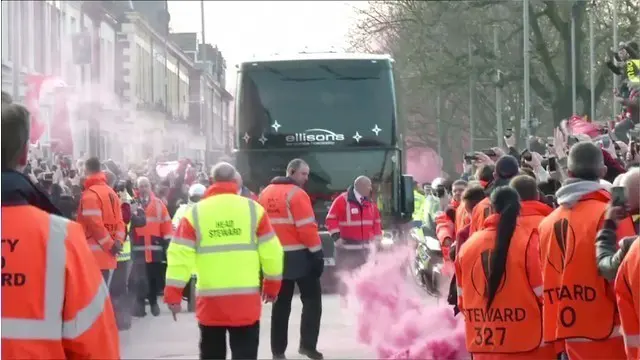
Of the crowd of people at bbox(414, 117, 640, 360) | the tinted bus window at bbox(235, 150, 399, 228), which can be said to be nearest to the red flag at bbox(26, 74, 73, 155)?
the tinted bus window at bbox(235, 150, 399, 228)

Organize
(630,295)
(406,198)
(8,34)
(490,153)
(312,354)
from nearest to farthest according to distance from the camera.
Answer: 1. (630,295)
2. (490,153)
3. (312,354)
4. (406,198)
5. (8,34)

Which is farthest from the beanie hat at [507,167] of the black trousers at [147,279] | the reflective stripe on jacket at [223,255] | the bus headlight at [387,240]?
the black trousers at [147,279]

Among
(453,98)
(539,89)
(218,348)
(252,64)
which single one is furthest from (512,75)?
(218,348)

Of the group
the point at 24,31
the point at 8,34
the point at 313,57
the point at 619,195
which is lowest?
the point at 619,195

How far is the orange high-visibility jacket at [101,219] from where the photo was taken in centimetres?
1488

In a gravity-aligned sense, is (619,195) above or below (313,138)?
below

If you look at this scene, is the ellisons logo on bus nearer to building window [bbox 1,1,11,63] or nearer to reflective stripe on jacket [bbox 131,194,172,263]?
reflective stripe on jacket [bbox 131,194,172,263]

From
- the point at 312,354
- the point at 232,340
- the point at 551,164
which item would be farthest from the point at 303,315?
the point at 551,164

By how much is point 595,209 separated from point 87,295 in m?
3.49

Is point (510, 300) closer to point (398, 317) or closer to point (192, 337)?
point (398, 317)

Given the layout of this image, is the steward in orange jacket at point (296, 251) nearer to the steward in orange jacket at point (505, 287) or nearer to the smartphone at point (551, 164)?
the smartphone at point (551, 164)

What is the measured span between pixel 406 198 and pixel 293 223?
11.1 metres

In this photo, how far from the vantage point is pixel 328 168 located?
2347 centimetres

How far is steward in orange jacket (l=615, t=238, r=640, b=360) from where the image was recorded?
5641 millimetres
